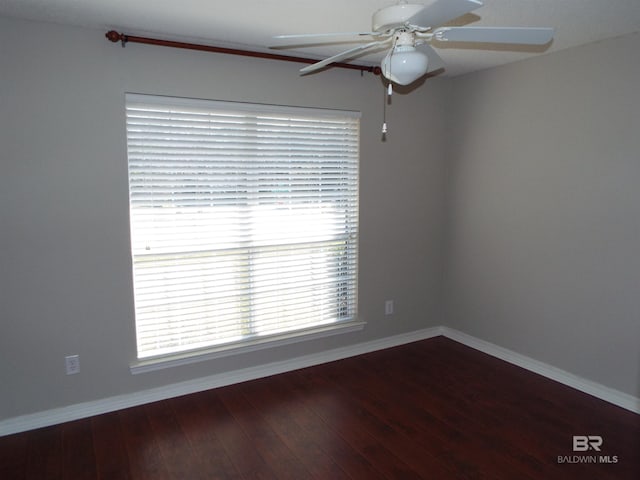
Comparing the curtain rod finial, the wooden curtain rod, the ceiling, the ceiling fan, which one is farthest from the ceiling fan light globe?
the curtain rod finial

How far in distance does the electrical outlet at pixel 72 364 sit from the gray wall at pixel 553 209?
3166 mm

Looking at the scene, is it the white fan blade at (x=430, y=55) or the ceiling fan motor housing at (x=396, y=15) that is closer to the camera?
the ceiling fan motor housing at (x=396, y=15)

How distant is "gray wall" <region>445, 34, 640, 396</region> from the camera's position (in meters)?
2.92

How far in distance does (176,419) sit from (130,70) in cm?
225

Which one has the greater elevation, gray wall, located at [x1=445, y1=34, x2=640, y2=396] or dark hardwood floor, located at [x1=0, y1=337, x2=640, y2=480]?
gray wall, located at [x1=445, y1=34, x2=640, y2=396]

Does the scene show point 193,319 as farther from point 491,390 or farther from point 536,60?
point 536,60

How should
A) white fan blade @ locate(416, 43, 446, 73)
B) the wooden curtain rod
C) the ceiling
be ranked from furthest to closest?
1. the wooden curtain rod
2. the ceiling
3. white fan blade @ locate(416, 43, 446, 73)

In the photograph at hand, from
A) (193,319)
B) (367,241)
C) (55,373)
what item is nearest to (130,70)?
(193,319)

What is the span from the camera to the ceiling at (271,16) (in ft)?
7.48

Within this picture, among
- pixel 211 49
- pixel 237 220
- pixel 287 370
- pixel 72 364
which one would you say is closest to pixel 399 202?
pixel 237 220

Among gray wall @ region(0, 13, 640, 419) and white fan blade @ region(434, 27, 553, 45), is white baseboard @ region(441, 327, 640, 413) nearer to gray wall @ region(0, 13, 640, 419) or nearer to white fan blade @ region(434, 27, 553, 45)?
gray wall @ region(0, 13, 640, 419)

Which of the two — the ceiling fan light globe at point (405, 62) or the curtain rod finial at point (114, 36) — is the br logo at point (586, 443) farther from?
the curtain rod finial at point (114, 36)

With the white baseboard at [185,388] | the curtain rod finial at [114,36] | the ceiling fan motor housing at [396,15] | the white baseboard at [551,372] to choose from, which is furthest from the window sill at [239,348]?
the ceiling fan motor housing at [396,15]

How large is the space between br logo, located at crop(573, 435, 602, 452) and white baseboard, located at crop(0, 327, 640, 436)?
20.2 inches
